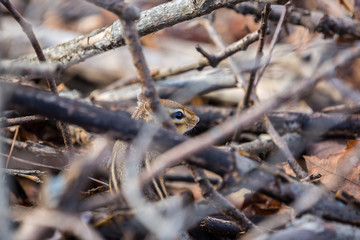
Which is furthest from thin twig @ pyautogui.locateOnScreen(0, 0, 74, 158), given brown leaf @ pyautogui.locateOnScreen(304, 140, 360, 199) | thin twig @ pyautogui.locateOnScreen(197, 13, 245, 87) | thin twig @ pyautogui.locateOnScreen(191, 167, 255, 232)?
brown leaf @ pyautogui.locateOnScreen(304, 140, 360, 199)

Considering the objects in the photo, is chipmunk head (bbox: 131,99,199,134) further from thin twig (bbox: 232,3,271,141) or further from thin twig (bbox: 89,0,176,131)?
thin twig (bbox: 89,0,176,131)

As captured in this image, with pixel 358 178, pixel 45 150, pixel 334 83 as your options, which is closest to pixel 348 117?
pixel 358 178

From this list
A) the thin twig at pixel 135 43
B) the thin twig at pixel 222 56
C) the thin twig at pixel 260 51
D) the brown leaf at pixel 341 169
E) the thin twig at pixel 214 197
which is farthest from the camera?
the thin twig at pixel 222 56

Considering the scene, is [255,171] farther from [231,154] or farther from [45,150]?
[45,150]

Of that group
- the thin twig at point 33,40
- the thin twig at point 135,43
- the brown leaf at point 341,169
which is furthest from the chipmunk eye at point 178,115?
the thin twig at point 135,43

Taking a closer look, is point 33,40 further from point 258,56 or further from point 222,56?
point 258,56

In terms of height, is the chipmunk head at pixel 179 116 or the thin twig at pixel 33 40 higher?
the thin twig at pixel 33 40

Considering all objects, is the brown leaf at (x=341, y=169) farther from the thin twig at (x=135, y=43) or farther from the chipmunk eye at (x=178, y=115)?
the thin twig at (x=135, y=43)

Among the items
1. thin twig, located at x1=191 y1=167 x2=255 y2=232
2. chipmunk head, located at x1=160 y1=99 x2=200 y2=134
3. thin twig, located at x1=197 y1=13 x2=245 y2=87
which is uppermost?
thin twig, located at x1=197 y1=13 x2=245 y2=87
